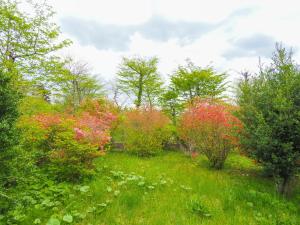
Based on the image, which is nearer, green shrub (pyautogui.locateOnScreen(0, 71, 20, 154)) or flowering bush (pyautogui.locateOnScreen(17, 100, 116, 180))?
green shrub (pyautogui.locateOnScreen(0, 71, 20, 154))

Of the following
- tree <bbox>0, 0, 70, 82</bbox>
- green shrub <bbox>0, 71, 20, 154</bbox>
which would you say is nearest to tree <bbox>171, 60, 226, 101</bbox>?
tree <bbox>0, 0, 70, 82</bbox>

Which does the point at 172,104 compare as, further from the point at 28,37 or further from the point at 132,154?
the point at 28,37

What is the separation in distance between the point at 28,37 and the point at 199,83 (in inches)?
443

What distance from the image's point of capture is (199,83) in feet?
44.7

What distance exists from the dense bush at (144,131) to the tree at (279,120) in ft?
18.7

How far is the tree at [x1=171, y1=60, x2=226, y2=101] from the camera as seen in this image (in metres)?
13.5

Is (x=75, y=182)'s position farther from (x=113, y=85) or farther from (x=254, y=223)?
(x=113, y=85)

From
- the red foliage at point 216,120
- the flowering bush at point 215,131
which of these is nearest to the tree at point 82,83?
the red foliage at point 216,120

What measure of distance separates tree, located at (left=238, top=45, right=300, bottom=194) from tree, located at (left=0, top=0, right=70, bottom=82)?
9320 millimetres

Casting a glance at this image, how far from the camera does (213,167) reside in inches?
266

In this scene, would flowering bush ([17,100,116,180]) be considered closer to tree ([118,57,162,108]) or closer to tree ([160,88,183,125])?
tree ([160,88,183,125])

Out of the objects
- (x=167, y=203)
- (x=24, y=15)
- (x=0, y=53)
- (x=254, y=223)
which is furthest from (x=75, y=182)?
(x=24, y=15)

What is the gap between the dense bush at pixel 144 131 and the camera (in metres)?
9.52

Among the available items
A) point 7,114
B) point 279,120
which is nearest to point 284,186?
point 279,120
